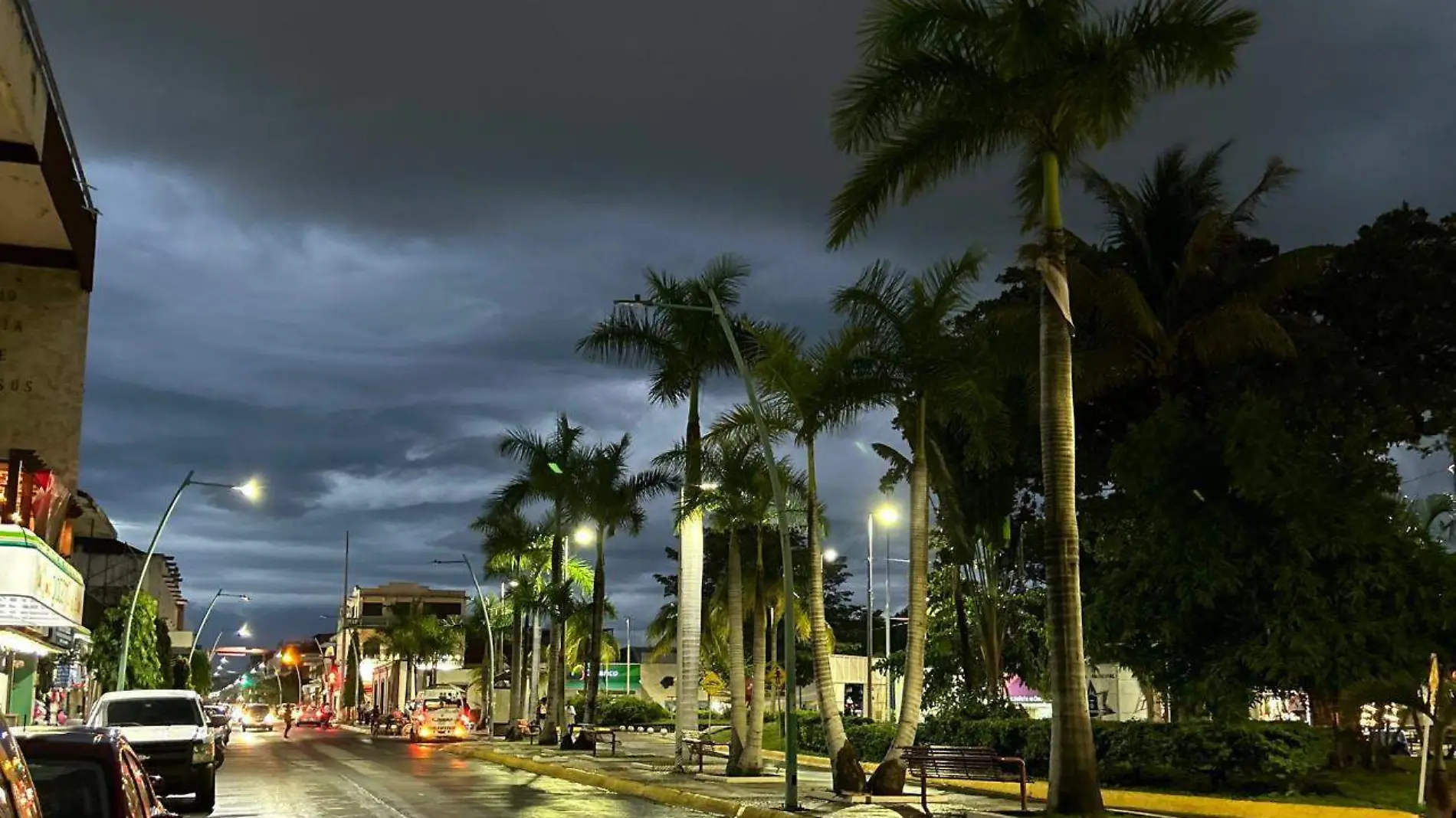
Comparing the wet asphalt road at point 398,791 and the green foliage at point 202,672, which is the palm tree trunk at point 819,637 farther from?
Result: the green foliage at point 202,672

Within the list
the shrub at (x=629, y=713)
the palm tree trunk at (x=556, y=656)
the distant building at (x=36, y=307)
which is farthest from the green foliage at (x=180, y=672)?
the distant building at (x=36, y=307)

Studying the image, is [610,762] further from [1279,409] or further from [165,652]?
[165,652]

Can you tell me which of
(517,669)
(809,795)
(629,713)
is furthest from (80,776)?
(629,713)

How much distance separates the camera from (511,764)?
37969 mm

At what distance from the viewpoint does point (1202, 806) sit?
23.1 meters

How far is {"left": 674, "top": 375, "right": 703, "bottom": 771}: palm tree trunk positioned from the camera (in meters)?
32.3

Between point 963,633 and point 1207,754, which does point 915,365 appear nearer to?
point 1207,754

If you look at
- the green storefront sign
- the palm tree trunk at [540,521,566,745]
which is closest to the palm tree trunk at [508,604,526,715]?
the palm tree trunk at [540,521,566,745]

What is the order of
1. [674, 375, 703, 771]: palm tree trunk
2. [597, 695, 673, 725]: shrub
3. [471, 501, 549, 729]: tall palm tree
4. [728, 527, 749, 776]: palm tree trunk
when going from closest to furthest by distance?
1. [728, 527, 749, 776]: palm tree trunk
2. [674, 375, 703, 771]: palm tree trunk
3. [471, 501, 549, 729]: tall palm tree
4. [597, 695, 673, 725]: shrub

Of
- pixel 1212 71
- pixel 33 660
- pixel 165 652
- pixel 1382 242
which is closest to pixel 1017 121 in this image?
pixel 1212 71

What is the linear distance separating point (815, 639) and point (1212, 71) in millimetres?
11610

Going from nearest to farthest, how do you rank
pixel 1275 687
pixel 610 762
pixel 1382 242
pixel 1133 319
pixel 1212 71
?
pixel 1212 71 → pixel 1275 687 → pixel 1133 319 → pixel 1382 242 → pixel 610 762

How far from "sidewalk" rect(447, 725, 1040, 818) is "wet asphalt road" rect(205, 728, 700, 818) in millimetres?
563

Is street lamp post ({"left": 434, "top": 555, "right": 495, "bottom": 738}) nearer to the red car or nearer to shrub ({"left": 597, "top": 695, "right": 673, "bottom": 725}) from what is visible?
shrub ({"left": 597, "top": 695, "right": 673, "bottom": 725})
